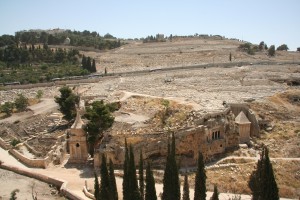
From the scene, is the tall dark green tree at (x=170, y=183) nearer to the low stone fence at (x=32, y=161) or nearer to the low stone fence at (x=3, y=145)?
the low stone fence at (x=32, y=161)

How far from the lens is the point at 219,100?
135ft

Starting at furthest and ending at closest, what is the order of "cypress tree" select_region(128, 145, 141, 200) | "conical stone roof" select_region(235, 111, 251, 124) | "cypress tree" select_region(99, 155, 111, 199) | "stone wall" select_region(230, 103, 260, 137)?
"stone wall" select_region(230, 103, 260, 137), "conical stone roof" select_region(235, 111, 251, 124), "cypress tree" select_region(99, 155, 111, 199), "cypress tree" select_region(128, 145, 141, 200)

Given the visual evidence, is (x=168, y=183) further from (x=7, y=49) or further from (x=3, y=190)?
(x=7, y=49)

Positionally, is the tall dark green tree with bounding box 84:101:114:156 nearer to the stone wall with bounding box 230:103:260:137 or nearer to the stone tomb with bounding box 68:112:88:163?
the stone tomb with bounding box 68:112:88:163

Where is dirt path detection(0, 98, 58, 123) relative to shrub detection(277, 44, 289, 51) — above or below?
below

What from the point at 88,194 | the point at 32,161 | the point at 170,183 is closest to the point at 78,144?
the point at 32,161

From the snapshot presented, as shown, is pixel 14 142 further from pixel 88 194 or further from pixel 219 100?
pixel 219 100

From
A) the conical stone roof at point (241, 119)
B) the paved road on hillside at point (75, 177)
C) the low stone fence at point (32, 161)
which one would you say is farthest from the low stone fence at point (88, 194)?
the conical stone roof at point (241, 119)

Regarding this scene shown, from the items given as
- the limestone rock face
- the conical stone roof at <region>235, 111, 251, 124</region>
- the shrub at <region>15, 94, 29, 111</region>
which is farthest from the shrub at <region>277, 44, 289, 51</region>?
the limestone rock face

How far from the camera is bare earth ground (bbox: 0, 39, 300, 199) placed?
96.2 ft

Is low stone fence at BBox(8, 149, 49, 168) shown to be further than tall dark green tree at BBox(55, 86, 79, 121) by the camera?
No

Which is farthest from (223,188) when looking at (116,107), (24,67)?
(24,67)

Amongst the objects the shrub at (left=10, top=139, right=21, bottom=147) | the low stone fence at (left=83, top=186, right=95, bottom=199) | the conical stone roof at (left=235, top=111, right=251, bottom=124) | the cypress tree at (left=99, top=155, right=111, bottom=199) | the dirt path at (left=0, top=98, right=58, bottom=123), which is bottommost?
the shrub at (left=10, top=139, right=21, bottom=147)

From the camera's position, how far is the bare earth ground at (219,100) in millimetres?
29312
